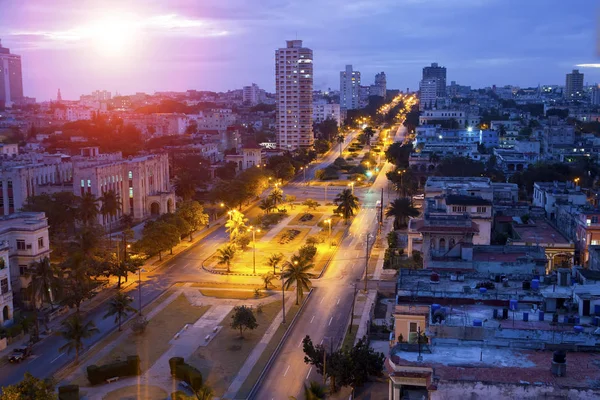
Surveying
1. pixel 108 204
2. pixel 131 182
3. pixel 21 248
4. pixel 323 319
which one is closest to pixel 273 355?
pixel 323 319

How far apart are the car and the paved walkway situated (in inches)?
505

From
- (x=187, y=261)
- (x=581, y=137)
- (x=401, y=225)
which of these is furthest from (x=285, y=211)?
(x=581, y=137)

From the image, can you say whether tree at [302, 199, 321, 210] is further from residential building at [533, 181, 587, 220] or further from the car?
the car

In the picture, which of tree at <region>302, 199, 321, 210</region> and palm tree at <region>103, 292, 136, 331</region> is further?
tree at <region>302, 199, 321, 210</region>

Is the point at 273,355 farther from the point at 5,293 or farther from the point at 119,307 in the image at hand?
the point at 5,293

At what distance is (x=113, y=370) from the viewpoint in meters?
35.1

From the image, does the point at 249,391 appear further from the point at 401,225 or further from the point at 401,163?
the point at 401,163

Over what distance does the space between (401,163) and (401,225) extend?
4721cm

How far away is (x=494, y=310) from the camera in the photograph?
88.9 feet

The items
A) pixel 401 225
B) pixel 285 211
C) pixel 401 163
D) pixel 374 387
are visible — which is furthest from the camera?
pixel 401 163

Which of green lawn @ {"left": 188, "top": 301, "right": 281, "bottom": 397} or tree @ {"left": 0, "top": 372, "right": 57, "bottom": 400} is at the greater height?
tree @ {"left": 0, "top": 372, "right": 57, "bottom": 400}

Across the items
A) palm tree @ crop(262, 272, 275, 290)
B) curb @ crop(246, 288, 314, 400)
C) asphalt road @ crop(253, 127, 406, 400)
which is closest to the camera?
curb @ crop(246, 288, 314, 400)

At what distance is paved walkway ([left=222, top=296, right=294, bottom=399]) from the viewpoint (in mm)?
33994

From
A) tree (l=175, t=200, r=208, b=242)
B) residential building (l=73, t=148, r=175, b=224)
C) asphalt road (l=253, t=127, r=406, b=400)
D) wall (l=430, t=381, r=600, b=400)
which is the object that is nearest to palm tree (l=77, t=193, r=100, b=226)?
residential building (l=73, t=148, r=175, b=224)
